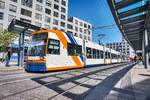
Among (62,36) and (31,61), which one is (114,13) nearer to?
(62,36)

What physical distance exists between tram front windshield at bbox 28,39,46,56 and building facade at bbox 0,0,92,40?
19.9 meters

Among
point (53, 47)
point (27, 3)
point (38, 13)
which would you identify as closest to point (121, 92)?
point (53, 47)

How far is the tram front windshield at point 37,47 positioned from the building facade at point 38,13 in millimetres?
19880

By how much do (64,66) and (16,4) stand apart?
1066 inches

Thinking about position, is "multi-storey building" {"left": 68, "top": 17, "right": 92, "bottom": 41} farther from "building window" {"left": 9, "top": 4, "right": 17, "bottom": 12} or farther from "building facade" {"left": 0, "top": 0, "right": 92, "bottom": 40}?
"building window" {"left": 9, "top": 4, "right": 17, "bottom": 12}

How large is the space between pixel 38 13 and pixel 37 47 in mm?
27486

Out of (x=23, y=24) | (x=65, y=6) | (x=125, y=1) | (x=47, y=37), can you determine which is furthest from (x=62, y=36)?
(x=65, y=6)

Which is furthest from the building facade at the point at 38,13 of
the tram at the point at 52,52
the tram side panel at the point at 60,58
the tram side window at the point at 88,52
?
the tram side panel at the point at 60,58

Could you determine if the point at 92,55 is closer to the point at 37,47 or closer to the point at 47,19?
the point at 37,47

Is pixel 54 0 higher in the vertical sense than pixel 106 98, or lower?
higher

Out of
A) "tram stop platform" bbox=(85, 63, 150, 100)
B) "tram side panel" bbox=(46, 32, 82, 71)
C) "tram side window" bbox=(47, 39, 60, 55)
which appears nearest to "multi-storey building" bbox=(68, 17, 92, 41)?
"tram side panel" bbox=(46, 32, 82, 71)

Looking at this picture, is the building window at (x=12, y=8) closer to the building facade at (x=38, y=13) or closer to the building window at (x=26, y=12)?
the building facade at (x=38, y=13)

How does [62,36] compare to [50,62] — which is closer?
[50,62]

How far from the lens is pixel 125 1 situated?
6727 millimetres
